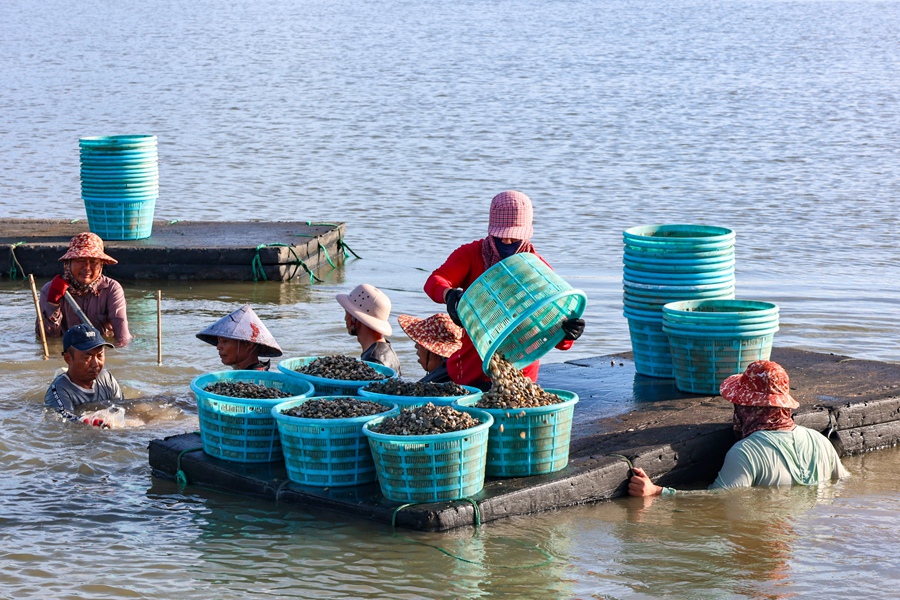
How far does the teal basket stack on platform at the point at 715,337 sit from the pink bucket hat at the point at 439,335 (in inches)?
51.6

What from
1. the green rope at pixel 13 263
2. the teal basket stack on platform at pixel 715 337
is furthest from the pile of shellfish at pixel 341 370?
the green rope at pixel 13 263

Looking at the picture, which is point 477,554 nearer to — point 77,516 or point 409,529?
point 409,529

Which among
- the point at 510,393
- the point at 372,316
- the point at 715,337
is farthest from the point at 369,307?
the point at 715,337

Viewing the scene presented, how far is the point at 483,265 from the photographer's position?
6.56 meters

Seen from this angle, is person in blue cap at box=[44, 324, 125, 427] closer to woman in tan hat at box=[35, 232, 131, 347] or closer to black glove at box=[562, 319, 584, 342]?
woman in tan hat at box=[35, 232, 131, 347]

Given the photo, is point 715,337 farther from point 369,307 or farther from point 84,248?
point 84,248

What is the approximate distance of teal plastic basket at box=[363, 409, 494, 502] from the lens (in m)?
5.69

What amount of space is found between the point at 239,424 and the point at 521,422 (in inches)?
58.5

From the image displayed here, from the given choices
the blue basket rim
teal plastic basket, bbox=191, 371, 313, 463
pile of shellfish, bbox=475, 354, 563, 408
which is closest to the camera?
the blue basket rim

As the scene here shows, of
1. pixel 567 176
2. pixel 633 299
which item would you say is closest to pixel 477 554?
pixel 633 299

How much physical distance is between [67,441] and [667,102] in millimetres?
24027

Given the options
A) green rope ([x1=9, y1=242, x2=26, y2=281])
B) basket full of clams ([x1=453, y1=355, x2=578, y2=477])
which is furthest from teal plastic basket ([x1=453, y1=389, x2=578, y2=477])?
green rope ([x1=9, y1=242, x2=26, y2=281])

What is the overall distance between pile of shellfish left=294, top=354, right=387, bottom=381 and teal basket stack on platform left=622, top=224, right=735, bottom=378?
1.95 m

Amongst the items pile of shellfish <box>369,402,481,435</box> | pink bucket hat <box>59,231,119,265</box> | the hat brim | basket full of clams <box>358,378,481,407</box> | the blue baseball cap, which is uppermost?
pink bucket hat <box>59,231,119,265</box>
